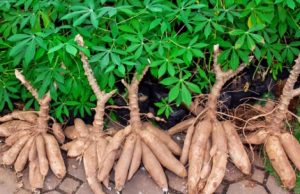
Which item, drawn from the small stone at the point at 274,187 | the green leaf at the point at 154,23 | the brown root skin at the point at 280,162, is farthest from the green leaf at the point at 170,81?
the small stone at the point at 274,187

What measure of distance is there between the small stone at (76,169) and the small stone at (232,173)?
0.88 meters

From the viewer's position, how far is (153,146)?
9.59ft

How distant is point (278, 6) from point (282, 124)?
77 cm

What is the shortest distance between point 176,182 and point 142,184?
206mm

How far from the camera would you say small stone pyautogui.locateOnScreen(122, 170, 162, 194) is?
2.86m

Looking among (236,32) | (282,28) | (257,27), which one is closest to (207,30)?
(236,32)

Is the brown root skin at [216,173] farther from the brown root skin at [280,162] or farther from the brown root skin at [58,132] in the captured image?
the brown root skin at [58,132]

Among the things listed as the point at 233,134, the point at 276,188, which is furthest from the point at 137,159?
the point at 276,188

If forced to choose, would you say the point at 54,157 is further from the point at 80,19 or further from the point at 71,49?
the point at 80,19

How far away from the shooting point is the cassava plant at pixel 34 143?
2.88m

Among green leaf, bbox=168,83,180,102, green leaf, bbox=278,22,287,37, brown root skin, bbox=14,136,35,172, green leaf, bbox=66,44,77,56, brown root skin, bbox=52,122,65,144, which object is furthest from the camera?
brown root skin, bbox=52,122,65,144

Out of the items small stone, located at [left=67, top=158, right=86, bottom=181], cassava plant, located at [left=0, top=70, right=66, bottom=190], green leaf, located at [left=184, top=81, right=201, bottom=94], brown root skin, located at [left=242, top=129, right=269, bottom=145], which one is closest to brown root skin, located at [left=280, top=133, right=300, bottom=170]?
brown root skin, located at [left=242, top=129, right=269, bottom=145]

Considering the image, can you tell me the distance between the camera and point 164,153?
9.53ft

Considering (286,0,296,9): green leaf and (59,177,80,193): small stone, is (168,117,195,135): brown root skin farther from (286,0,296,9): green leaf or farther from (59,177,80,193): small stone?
(286,0,296,9): green leaf
